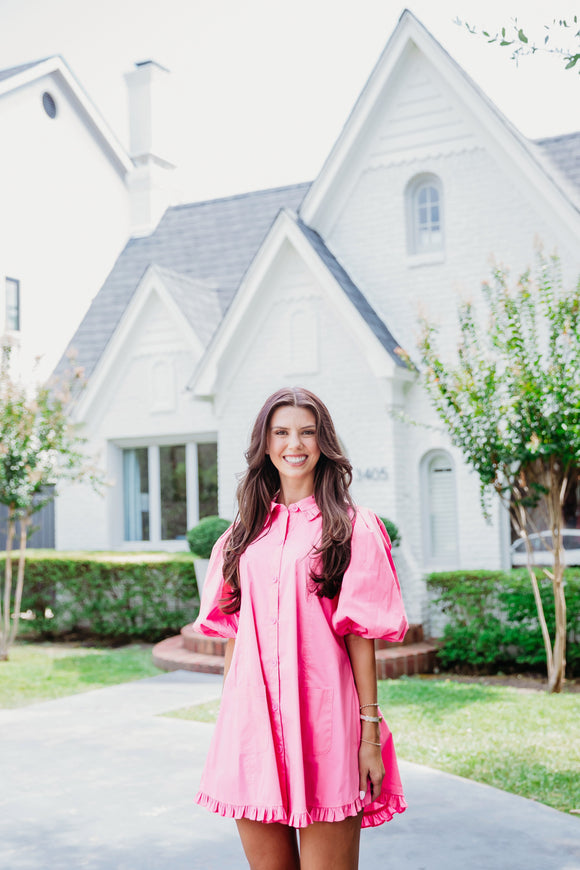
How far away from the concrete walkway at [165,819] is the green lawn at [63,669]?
222 cm

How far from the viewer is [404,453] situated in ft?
41.9

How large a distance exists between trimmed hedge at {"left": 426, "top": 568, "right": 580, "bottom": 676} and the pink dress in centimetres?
786

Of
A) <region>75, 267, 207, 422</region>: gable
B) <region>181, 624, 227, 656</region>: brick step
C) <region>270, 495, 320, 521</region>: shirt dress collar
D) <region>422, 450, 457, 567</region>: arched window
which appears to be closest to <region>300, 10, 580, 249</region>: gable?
<region>75, 267, 207, 422</region>: gable

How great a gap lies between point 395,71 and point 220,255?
4924mm

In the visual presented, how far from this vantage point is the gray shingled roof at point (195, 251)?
16438 mm

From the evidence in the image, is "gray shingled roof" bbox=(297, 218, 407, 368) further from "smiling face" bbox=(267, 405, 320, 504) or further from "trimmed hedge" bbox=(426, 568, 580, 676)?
A: "smiling face" bbox=(267, 405, 320, 504)

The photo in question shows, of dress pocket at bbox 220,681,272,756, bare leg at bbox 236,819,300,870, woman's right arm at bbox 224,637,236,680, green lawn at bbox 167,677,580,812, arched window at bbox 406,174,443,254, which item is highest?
arched window at bbox 406,174,443,254

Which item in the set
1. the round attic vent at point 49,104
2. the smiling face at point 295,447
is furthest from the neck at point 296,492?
the round attic vent at point 49,104

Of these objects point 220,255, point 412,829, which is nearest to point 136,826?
point 412,829

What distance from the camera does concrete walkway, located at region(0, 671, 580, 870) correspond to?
4.48 metres

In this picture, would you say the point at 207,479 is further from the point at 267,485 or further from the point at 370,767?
the point at 370,767

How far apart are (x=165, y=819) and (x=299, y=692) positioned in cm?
266

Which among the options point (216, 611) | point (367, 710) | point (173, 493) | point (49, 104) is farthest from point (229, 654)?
point (49, 104)

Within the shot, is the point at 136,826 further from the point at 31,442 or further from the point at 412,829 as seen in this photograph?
the point at 31,442
